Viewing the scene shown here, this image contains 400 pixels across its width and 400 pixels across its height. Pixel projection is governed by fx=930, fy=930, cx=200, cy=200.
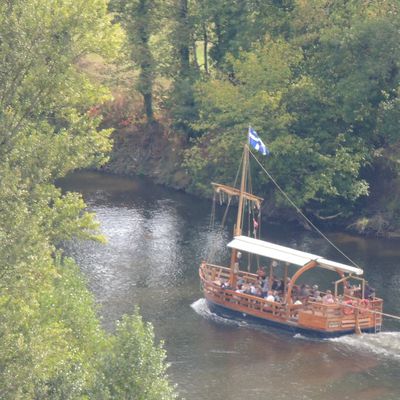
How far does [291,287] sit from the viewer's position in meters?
47.8

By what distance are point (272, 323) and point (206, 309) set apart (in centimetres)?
405

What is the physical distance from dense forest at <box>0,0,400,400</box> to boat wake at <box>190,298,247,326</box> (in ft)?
31.3

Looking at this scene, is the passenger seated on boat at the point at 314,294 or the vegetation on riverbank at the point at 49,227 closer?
the vegetation on riverbank at the point at 49,227

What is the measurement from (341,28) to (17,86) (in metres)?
36.8

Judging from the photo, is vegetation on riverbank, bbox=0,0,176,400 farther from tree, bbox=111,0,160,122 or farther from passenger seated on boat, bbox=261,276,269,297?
tree, bbox=111,0,160,122

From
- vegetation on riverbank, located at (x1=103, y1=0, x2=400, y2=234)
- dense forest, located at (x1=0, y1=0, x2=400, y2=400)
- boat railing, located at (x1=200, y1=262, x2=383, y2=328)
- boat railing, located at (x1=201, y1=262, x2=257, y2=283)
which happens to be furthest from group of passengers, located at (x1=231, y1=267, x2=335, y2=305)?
vegetation on riverbank, located at (x1=103, y1=0, x2=400, y2=234)

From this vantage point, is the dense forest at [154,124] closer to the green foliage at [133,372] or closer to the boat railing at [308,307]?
the green foliage at [133,372]

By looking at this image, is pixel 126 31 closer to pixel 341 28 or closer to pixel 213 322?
pixel 341 28

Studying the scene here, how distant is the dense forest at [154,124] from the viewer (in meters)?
28.6

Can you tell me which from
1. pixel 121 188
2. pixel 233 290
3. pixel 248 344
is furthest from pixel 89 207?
pixel 248 344

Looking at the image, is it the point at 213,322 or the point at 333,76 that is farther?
the point at 333,76

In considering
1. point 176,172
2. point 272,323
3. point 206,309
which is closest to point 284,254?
point 272,323

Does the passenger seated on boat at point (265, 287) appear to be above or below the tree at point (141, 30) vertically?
below

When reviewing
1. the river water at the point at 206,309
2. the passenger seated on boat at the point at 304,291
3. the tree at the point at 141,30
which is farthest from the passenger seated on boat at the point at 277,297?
the tree at the point at 141,30
